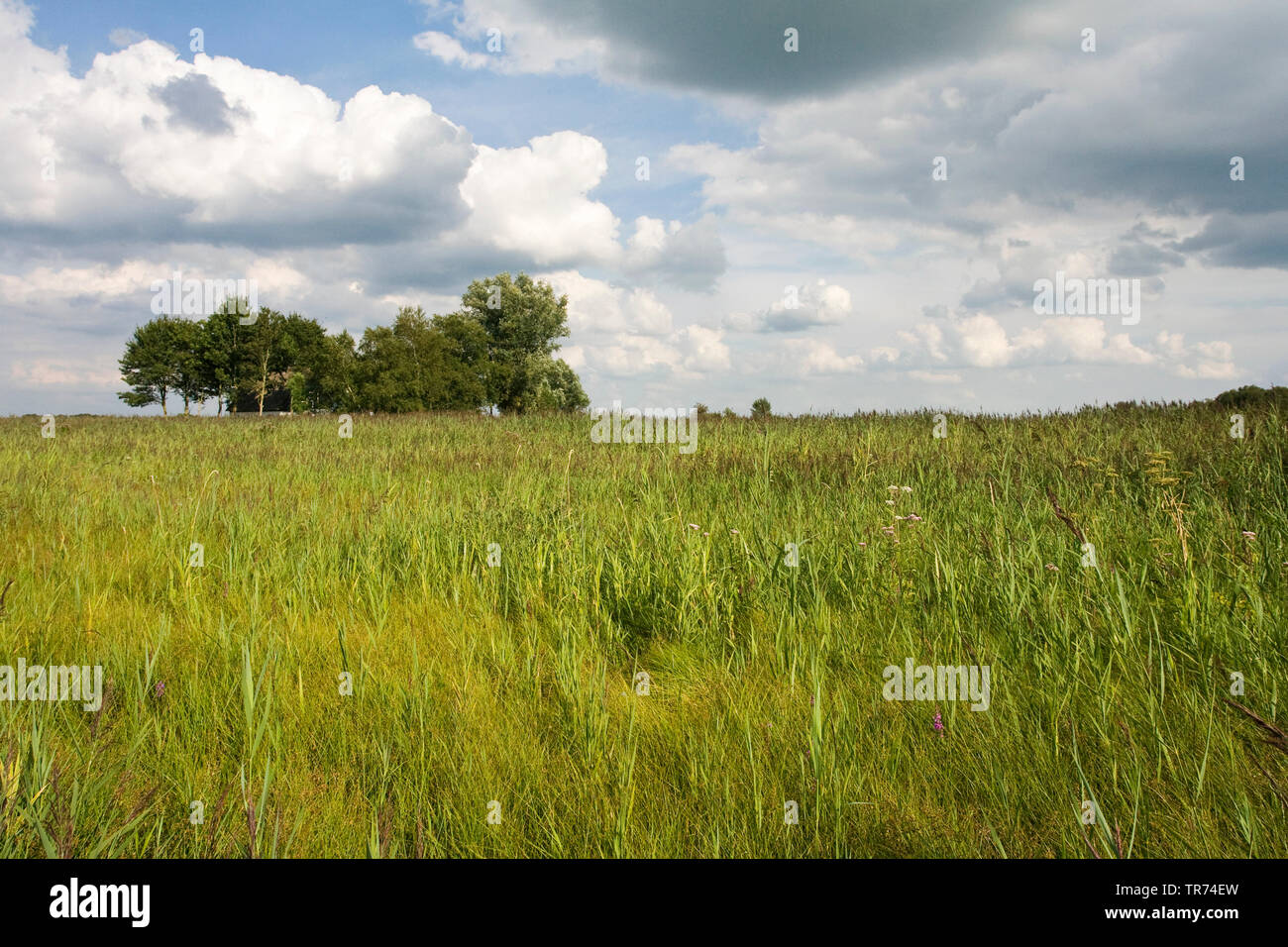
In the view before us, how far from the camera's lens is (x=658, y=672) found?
2.94m

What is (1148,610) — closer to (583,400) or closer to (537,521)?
(537,521)

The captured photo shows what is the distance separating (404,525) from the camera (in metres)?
4.89

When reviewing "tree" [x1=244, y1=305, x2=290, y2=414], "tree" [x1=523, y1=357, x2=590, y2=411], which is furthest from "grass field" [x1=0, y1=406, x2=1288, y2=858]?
"tree" [x1=244, y1=305, x2=290, y2=414]

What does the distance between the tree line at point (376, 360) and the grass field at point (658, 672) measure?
3559 centimetres

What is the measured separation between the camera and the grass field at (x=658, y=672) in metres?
1.78

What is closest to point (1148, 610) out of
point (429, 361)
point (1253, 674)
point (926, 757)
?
point (1253, 674)

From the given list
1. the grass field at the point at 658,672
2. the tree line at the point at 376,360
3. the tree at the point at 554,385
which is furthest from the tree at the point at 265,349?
the grass field at the point at 658,672

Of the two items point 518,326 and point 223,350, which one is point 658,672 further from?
point 223,350

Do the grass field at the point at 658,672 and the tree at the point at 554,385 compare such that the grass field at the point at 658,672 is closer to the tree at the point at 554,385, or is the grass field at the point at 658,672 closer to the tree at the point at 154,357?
the tree at the point at 554,385

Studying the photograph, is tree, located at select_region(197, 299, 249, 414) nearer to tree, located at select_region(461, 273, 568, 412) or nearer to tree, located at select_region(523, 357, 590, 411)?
tree, located at select_region(461, 273, 568, 412)

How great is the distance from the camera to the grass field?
1.78 meters

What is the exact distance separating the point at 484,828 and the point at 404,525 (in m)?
3.41

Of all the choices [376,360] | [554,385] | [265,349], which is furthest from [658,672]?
[265,349]

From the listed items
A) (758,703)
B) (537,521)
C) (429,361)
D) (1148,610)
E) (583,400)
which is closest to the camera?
(758,703)
